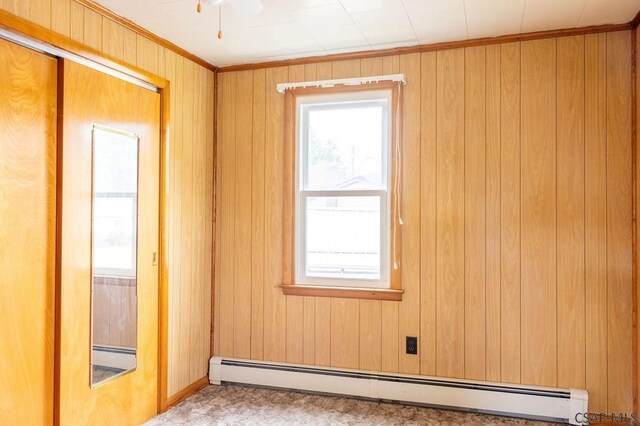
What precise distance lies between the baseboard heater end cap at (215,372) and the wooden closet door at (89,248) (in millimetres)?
650

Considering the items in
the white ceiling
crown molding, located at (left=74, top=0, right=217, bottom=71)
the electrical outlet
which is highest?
the white ceiling

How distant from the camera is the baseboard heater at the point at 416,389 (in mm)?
3037

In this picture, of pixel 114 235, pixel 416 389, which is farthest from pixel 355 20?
pixel 416 389

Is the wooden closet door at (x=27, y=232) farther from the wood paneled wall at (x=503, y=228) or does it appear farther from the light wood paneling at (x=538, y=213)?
the light wood paneling at (x=538, y=213)

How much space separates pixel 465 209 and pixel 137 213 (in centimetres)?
212

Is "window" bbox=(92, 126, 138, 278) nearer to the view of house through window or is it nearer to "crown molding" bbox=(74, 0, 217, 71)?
"crown molding" bbox=(74, 0, 217, 71)

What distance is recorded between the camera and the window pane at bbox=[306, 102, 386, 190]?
11.5 feet

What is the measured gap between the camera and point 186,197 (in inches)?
137

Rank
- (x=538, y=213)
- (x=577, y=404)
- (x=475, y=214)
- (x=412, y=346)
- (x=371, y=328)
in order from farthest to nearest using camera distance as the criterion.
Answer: (x=371, y=328)
(x=412, y=346)
(x=475, y=214)
(x=538, y=213)
(x=577, y=404)

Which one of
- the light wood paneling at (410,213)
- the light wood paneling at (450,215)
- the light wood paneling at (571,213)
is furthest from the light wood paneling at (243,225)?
the light wood paneling at (571,213)

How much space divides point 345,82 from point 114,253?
76.1 inches

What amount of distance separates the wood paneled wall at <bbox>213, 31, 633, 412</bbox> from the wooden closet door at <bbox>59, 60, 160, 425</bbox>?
3.09ft

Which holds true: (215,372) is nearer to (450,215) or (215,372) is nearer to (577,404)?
(450,215)

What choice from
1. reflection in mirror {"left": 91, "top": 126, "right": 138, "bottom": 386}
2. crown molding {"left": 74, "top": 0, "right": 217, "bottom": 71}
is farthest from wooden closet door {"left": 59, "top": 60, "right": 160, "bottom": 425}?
crown molding {"left": 74, "top": 0, "right": 217, "bottom": 71}
